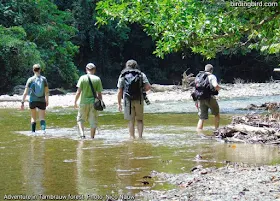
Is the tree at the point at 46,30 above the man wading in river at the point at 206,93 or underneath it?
above

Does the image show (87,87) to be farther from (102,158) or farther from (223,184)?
(223,184)

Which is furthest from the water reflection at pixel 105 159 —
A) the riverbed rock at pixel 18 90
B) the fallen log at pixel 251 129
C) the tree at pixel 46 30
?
the tree at pixel 46 30

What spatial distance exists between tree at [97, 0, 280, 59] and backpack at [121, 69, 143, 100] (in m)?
1.10

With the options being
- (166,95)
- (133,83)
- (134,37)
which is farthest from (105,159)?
(134,37)

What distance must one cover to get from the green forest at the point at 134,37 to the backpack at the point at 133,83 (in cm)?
113

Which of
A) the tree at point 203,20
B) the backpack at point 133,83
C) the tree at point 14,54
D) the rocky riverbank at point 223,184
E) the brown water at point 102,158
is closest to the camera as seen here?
the rocky riverbank at point 223,184

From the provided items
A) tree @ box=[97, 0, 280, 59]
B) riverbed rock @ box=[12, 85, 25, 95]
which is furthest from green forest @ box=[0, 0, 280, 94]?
riverbed rock @ box=[12, 85, 25, 95]

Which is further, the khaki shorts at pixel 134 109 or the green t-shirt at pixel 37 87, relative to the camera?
the green t-shirt at pixel 37 87

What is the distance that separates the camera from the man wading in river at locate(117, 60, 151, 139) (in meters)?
11.7

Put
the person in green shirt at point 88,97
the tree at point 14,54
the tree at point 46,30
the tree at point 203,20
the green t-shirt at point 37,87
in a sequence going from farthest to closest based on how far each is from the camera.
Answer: the tree at point 46,30
the tree at point 14,54
the green t-shirt at point 37,87
the person in green shirt at point 88,97
the tree at point 203,20

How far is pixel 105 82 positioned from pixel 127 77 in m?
32.0

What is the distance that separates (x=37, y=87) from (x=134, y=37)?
1334 inches

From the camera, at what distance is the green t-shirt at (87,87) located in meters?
12.0

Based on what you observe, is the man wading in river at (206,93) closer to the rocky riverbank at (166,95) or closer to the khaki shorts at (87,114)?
the khaki shorts at (87,114)
